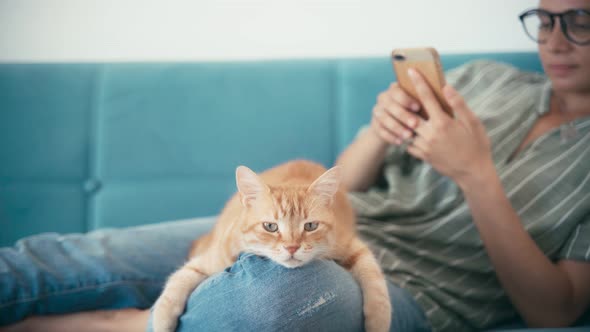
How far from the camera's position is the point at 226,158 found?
1438mm

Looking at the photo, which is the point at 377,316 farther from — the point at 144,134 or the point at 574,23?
the point at 144,134

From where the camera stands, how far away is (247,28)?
1.70m

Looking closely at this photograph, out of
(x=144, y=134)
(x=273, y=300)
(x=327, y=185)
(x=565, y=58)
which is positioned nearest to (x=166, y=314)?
(x=273, y=300)

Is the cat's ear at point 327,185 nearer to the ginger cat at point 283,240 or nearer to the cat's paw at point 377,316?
the ginger cat at point 283,240

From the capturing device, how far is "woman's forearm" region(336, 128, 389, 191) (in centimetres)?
118

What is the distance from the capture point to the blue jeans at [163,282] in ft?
2.29

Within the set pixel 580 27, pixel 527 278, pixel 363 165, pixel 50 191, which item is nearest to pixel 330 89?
pixel 363 165

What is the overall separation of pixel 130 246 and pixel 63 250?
0.14 metres

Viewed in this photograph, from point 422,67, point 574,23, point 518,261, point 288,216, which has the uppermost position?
point 574,23

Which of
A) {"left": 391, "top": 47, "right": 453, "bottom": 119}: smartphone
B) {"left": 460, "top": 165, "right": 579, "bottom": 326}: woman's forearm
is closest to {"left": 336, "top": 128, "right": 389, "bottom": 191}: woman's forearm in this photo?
{"left": 391, "top": 47, "right": 453, "bottom": 119}: smartphone

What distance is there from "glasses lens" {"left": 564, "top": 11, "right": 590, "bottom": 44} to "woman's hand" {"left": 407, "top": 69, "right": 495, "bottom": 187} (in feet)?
1.02

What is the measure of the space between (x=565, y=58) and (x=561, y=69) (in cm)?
3

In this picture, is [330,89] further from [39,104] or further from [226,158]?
[39,104]

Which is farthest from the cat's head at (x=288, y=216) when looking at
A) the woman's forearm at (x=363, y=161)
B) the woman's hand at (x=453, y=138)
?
the woman's forearm at (x=363, y=161)
